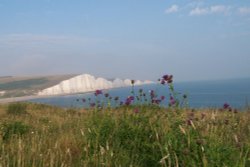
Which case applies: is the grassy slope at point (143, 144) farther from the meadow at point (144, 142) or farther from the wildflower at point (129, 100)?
the wildflower at point (129, 100)

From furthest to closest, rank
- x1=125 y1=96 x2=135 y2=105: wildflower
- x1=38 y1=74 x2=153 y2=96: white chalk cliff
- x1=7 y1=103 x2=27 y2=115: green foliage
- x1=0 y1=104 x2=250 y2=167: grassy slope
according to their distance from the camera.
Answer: x1=38 y1=74 x2=153 y2=96: white chalk cliff, x1=7 y1=103 x2=27 y2=115: green foliage, x1=125 y1=96 x2=135 y2=105: wildflower, x1=0 y1=104 x2=250 y2=167: grassy slope

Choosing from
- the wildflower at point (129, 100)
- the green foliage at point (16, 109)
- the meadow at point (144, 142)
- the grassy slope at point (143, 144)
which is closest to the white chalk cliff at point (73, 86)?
the green foliage at point (16, 109)

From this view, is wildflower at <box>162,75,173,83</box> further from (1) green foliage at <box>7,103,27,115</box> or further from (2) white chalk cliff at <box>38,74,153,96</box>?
(2) white chalk cliff at <box>38,74,153,96</box>

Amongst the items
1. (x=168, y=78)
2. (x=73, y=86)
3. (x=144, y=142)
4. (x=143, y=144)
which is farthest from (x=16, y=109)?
(x=73, y=86)

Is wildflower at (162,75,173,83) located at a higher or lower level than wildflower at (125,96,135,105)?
higher

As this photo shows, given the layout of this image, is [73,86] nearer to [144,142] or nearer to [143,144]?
[144,142]

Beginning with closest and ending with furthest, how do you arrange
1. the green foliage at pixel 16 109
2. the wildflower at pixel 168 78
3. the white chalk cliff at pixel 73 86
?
the wildflower at pixel 168 78
the green foliage at pixel 16 109
the white chalk cliff at pixel 73 86

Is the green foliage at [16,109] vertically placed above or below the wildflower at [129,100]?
below

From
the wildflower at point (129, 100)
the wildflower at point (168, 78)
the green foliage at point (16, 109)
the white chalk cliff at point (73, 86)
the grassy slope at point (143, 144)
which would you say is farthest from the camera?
the white chalk cliff at point (73, 86)

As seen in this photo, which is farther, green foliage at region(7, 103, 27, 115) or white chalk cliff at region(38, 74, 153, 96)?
white chalk cliff at region(38, 74, 153, 96)

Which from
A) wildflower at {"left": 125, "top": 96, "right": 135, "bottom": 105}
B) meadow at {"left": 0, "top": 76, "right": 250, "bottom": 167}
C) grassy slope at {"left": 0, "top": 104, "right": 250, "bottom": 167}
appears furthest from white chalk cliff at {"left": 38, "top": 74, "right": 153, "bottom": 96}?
grassy slope at {"left": 0, "top": 104, "right": 250, "bottom": 167}

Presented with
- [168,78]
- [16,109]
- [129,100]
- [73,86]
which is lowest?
[16,109]

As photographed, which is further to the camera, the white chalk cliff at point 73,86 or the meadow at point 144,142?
the white chalk cliff at point 73,86

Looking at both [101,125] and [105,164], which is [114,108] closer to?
[101,125]
